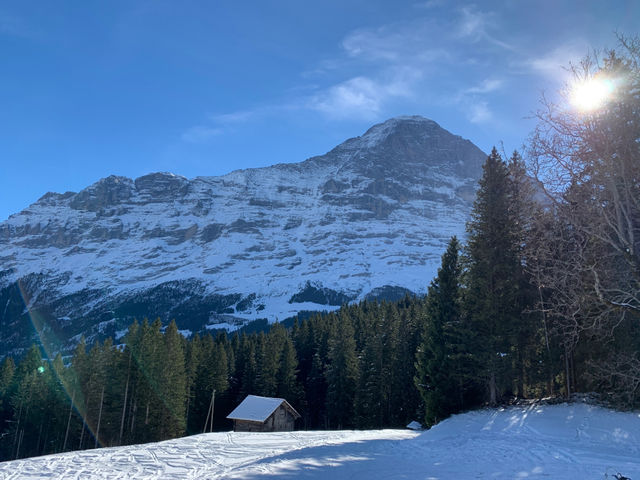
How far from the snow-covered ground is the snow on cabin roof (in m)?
21.3

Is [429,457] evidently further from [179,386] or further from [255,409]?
[179,386]

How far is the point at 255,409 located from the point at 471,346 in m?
23.8

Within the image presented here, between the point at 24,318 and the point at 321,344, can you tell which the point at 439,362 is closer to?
the point at 321,344

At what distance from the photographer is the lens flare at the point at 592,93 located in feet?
27.8

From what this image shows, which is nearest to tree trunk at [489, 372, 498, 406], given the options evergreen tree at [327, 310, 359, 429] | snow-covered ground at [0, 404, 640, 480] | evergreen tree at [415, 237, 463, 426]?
Answer: evergreen tree at [415, 237, 463, 426]

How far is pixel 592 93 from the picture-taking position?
8.61 meters

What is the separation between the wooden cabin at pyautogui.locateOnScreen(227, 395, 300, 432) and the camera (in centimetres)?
3919

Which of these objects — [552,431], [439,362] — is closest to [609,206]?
[552,431]

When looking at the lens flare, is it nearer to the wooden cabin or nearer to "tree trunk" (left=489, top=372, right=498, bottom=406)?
"tree trunk" (left=489, top=372, right=498, bottom=406)

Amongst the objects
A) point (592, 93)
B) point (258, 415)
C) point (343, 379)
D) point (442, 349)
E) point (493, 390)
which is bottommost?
point (258, 415)

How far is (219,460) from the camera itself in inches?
564

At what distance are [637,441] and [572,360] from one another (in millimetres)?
9686

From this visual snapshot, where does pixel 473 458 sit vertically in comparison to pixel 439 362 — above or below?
below

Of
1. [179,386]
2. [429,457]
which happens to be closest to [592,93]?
[429,457]
